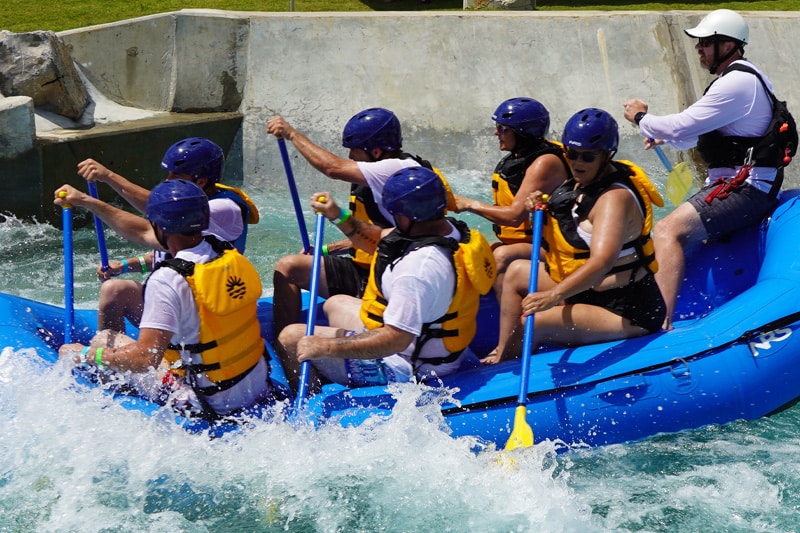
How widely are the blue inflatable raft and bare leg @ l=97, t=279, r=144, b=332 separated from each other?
12.8 inches

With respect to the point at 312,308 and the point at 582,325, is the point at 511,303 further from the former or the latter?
the point at 312,308

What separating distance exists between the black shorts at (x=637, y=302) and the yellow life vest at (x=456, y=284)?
2.08 feet

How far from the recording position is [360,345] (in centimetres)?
414

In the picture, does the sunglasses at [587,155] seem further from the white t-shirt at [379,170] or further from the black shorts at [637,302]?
the white t-shirt at [379,170]

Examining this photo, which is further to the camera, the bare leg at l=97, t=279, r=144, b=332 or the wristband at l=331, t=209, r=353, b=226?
the bare leg at l=97, t=279, r=144, b=332

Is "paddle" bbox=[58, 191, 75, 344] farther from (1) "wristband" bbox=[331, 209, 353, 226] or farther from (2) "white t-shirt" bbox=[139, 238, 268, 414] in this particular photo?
(1) "wristband" bbox=[331, 209, 353, 226]

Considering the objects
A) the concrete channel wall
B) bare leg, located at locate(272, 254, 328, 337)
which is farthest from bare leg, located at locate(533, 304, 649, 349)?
the concrete channel wall

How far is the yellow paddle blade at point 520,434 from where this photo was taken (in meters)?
4.24

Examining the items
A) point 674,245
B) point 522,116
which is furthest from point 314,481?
point 674,245

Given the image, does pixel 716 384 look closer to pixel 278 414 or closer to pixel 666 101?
pixel 278 414

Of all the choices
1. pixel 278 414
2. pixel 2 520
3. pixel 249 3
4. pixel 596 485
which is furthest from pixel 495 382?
pixel 249 3

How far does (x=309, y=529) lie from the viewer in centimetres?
429

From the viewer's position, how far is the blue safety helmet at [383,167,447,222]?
162 inches

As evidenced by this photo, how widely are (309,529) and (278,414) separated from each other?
1.69 feet
